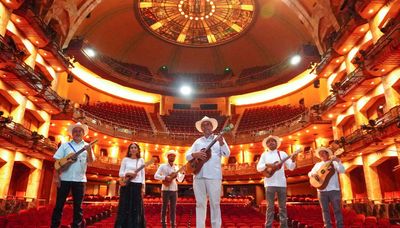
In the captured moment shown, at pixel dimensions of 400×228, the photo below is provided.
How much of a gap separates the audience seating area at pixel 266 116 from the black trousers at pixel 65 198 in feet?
71.0

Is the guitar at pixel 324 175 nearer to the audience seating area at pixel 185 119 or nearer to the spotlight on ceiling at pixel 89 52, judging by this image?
the audience seating area at pixel 185 119

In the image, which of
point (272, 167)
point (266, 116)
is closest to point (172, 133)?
point (266, 116)

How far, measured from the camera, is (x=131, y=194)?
16.1 ft

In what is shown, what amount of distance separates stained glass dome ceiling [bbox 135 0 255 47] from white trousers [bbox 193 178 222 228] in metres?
25.6

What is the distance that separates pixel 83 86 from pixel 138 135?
26.7 feet

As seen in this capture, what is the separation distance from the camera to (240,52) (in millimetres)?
32781

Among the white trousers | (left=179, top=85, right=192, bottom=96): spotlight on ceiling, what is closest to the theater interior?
(left=179, top=85, right=192, bottom=96): spotlight on ceiling

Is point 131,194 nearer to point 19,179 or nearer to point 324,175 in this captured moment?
point 324,175

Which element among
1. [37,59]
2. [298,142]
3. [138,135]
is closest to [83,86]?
[138,135]

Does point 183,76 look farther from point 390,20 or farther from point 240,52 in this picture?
point 390,20

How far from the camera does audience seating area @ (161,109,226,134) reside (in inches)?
1113

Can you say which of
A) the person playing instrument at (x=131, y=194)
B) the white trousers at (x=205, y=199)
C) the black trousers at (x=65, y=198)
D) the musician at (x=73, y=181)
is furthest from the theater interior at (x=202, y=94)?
the white trousers at (x=205, y=199)

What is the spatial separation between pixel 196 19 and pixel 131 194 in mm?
27061

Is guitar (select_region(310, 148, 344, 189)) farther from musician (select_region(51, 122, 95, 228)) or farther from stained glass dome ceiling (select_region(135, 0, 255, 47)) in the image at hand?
stained glass dome ceiling (select_region(135, 0, 255, 47))
